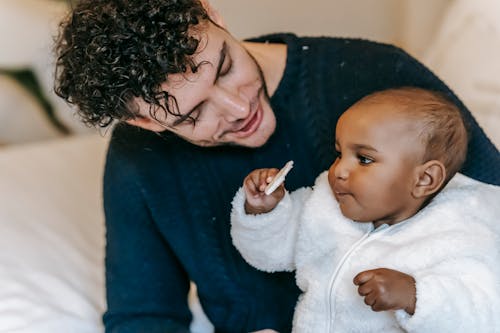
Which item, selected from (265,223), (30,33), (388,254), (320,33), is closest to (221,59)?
(265,223)

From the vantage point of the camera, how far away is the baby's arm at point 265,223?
0.99 meters

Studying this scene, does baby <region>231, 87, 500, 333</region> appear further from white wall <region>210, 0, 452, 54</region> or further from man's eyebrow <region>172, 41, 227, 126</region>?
white wall <region>210, 0, 452, 54</region>

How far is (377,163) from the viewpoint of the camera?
892 mm

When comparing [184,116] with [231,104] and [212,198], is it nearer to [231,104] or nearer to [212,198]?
[231,104]

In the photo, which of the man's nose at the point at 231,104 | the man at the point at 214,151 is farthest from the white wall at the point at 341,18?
the man's nose at the point at 231,104

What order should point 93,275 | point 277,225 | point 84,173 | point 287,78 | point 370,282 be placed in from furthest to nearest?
point 84,173 → point 93,275 → point 287,78 → point 277,225 → point 370,282

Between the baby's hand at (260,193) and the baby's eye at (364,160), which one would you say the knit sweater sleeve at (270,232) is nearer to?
the baby's hand at (260,193)

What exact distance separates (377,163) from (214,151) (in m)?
0.36

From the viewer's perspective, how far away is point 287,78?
1.14 m

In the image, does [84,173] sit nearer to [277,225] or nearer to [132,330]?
[132,330]

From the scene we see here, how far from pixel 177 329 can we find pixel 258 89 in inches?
16.8

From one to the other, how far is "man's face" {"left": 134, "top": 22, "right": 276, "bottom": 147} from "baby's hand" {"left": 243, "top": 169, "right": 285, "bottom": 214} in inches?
3.5

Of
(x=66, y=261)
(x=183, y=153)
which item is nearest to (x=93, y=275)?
(x=66, y=261)

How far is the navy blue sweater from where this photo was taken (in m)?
1.13
